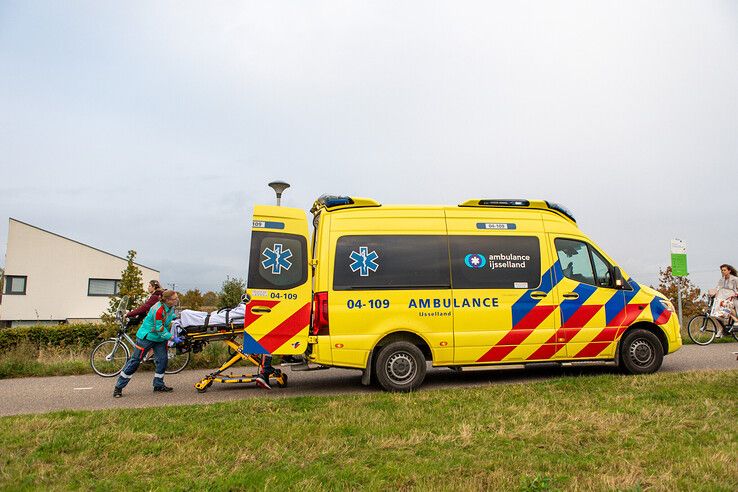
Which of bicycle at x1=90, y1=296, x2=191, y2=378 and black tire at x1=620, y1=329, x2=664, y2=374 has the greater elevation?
black tire at x1=620, y1=329, x2=664, y2=374

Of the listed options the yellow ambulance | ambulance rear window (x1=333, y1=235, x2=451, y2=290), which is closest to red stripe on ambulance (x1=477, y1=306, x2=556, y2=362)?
the yellow ambulance

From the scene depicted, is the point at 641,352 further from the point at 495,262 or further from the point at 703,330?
the point at 703,330

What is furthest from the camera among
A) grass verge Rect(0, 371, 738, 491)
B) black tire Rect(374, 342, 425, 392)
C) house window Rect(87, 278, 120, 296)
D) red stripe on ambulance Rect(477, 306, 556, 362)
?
house window Rect(87, 278, 120, 296)

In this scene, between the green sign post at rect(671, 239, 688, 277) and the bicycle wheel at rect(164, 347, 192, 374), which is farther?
the green sign post at rect(671, 239, 688, 277)

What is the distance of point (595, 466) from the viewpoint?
12.5ft

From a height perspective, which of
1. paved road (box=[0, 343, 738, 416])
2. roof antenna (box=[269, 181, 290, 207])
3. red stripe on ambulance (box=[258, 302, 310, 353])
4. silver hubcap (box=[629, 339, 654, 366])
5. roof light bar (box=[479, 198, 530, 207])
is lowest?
paved road (box=[0, 343, 738, 416])

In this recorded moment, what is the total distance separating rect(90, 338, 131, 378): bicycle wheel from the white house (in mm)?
26880

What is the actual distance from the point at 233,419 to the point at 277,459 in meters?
1.50

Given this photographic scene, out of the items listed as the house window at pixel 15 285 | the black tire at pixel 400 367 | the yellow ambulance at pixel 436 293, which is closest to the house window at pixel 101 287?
the house window at pixel 15 285

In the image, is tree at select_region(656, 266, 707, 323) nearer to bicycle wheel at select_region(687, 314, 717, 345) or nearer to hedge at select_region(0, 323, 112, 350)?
bicycle wheel at select_region(687, 314, 717, 345)

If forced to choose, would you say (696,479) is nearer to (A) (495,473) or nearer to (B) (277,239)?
(A) (495,473)

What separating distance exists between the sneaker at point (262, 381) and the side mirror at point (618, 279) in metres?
5.43

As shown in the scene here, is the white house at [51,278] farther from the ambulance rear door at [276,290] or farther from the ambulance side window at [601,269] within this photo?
the ambulance side window at [601,269]

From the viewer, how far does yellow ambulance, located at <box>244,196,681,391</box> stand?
7191 millimetres
